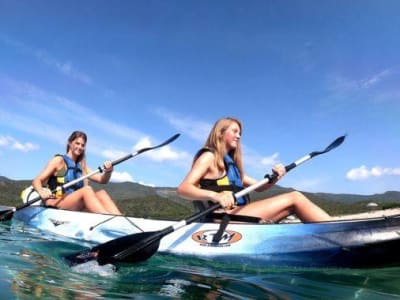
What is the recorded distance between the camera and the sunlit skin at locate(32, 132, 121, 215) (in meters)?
9.43

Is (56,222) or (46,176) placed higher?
(46,176)

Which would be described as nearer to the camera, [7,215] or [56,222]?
[56,222]

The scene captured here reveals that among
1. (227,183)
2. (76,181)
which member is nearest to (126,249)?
(227,183)

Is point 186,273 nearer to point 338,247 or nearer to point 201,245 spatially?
point 201,245

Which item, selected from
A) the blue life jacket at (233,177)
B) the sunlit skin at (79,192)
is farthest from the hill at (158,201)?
the blue life jacket at (233,177)

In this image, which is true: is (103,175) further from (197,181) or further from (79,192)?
(197,181)

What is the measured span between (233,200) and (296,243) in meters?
1.06

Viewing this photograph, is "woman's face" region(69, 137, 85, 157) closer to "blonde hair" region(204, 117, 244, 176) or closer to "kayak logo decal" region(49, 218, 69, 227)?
"kayak logo decal" region(49, 218, 69, 227)

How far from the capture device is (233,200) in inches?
244

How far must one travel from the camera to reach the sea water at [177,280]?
13.3ft

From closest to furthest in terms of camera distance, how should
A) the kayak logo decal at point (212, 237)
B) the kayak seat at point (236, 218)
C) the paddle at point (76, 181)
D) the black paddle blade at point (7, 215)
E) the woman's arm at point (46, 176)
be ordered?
the kayak logo decal at point (212, 237) < the kayak seat at point (236, 218) < the woman's arm at point (46, 176) < the paddle at point (76, 181) < the black paddle blade at point (7, 215)

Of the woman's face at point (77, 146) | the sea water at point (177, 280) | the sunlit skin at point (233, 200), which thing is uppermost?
the woman's face at point (77, 146)

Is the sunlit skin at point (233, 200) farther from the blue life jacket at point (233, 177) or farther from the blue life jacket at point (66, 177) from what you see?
the blue life jacket at point (66, 177)

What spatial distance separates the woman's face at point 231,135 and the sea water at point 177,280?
2079mm
